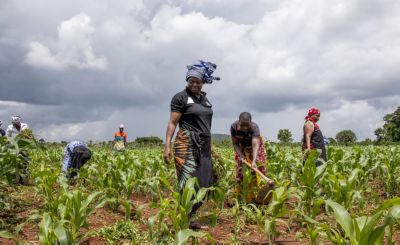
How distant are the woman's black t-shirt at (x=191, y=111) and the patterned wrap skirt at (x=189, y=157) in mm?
72

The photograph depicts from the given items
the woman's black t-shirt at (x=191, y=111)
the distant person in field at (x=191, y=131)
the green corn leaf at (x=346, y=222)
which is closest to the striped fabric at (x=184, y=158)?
the distant person in field at (x=191, y=131)

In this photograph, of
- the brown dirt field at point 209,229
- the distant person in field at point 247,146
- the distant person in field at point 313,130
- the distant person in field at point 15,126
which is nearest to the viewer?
the brown dirt field at point 209,229

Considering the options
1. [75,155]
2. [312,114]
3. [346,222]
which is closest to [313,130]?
[312,114]

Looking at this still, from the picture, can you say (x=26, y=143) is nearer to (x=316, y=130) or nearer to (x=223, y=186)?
(x=223, y=186)

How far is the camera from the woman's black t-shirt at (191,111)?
399 centimetres

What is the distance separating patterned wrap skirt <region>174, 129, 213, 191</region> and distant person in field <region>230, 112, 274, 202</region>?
116cm

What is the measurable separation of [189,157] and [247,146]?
5.26 feet

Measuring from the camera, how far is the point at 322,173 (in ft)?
14.4

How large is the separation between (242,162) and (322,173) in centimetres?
123

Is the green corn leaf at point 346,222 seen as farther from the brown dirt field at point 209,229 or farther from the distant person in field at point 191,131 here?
the distant person in field at point 191,131

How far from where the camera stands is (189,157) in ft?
13.2

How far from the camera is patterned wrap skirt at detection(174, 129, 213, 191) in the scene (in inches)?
157

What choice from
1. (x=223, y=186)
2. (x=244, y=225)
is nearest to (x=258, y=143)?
(x=223, y=186)

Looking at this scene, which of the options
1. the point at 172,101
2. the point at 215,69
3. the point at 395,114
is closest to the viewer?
the point at 172,101
